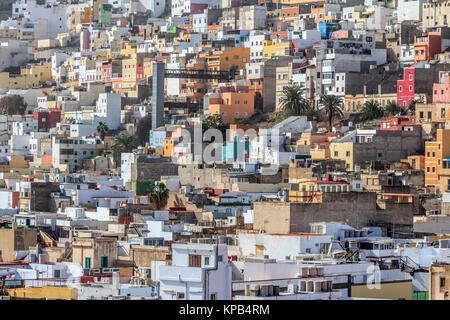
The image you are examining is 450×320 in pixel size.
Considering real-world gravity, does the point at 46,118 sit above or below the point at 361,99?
below

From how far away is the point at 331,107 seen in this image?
213 feet

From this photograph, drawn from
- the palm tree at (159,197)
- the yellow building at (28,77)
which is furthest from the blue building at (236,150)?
the yellow building at (28,77)

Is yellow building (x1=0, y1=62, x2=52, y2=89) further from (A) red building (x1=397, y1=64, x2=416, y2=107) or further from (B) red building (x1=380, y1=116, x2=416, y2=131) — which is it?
(B) red building (x1=380, y1=116, x2=416, y2=131)

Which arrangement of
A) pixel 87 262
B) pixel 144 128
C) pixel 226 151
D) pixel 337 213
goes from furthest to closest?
pixel 144 128 → pixel 226 151 → pixel 337 213 → pixel 87 262

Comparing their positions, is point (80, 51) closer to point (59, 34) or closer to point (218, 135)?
point (59, 34)

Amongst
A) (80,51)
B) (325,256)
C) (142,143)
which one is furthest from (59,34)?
(325,256)

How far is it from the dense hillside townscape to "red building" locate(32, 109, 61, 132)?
0.18 metres

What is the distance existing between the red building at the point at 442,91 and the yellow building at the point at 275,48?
64.6ft

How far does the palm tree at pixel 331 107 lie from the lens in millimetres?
64956

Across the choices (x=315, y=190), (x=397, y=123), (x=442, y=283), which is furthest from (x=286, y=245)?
(x=397, y=123)

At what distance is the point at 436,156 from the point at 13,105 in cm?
4646

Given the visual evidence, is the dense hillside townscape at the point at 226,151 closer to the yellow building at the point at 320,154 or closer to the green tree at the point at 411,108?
the yellow building at the point at 320,154

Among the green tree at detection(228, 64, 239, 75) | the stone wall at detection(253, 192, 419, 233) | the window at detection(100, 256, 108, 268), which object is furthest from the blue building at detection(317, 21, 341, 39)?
the window at detection(100, 256, 108, 268)

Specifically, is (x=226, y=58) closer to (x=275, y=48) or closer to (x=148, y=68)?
(x=275, y=48)
